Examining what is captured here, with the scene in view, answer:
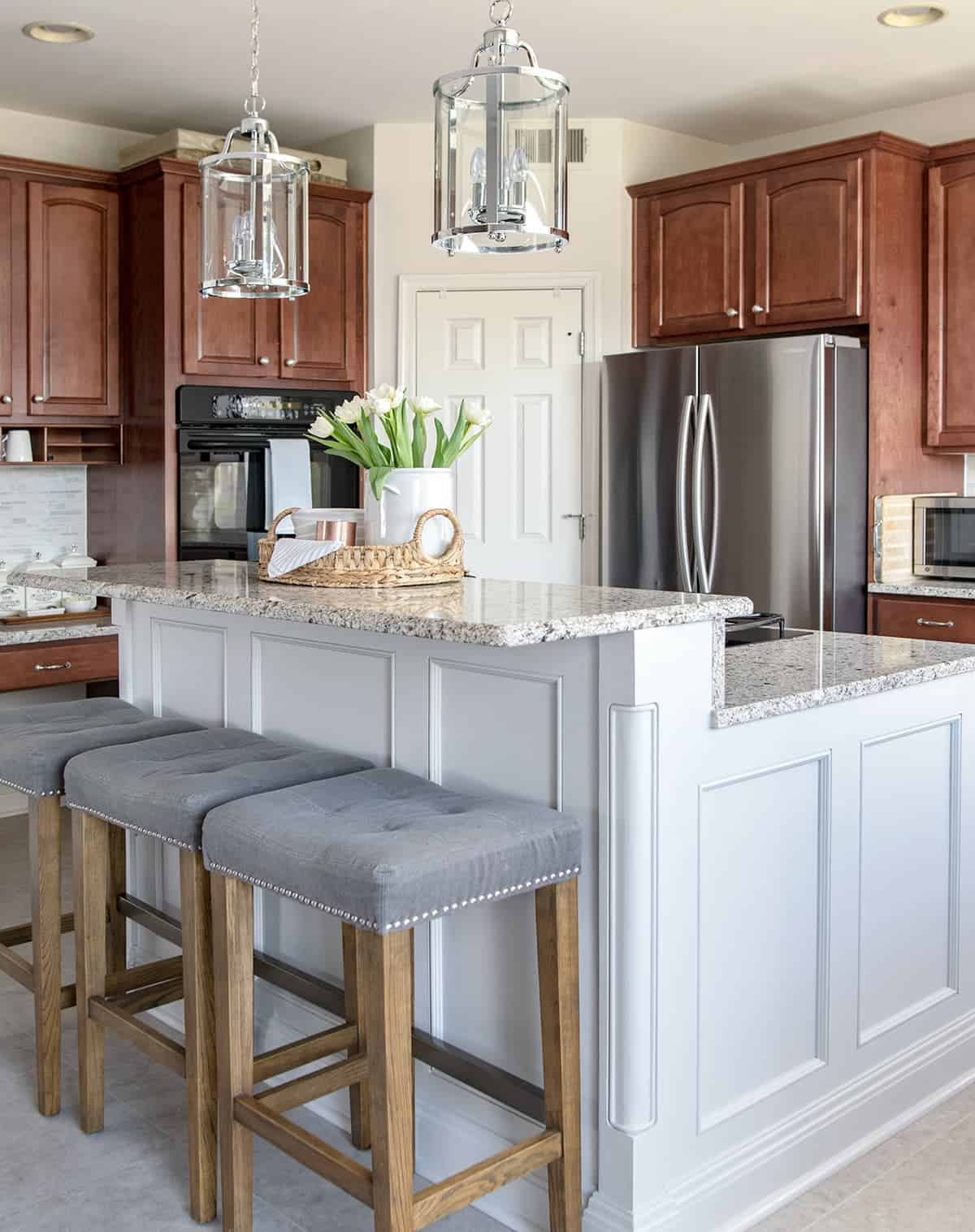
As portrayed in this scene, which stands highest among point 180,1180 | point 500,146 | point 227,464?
point 500,146

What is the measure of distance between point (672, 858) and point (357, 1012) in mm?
710

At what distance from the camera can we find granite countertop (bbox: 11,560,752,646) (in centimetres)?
177

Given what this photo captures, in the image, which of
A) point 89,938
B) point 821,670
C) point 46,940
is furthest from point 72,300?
point 821,670

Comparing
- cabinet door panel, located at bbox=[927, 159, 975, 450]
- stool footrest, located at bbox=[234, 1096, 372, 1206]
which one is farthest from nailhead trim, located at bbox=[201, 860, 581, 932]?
cabinet door panel, located at bbox=[927, 159, 975, 450]

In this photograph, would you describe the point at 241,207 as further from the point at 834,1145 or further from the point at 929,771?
the point at 834,1145

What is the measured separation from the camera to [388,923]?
1.67 m

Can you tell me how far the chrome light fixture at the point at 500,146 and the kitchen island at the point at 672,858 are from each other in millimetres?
622

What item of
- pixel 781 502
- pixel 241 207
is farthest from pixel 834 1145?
pixel 781 502

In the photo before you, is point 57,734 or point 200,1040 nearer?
point 200,1040

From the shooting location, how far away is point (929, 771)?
8.24 ft

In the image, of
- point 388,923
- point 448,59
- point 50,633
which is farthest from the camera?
point 50,633

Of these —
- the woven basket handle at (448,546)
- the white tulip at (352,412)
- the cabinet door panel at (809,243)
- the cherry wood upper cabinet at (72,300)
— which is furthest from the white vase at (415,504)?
the cherry wood upper cabinet at (72,300)

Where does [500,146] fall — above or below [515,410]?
above

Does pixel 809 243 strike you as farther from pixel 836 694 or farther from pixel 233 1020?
pixel 233 1020
